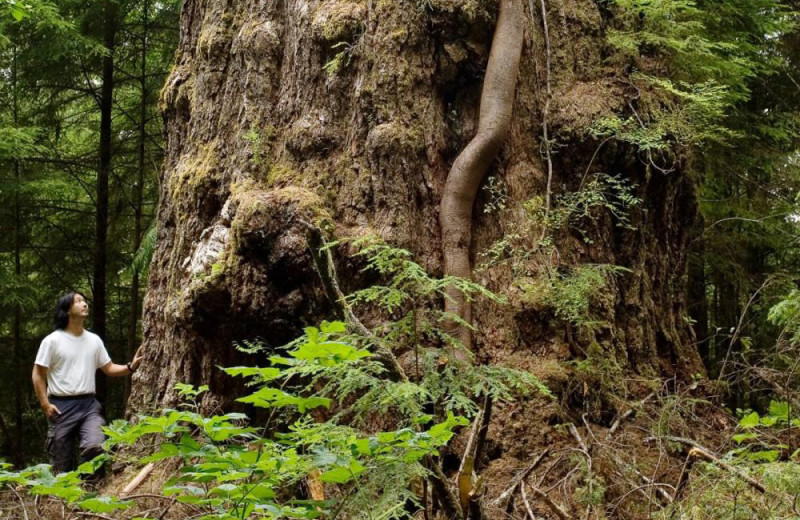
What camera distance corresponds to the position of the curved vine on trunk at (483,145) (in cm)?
516

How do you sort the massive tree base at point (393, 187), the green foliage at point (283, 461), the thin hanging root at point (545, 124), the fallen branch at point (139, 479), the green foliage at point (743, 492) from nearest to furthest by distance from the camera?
the green foliage at point (283, 461), the green foliage at point (743, 492), the massive tree base at point (393, 187), the fallen branch at point (139, 479), the thin hanging root at point (545, 124)

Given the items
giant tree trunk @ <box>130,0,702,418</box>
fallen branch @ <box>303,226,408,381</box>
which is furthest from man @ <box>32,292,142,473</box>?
fallen branch @ <box>303,226,408,381</box>

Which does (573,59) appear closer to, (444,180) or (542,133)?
(542,133)

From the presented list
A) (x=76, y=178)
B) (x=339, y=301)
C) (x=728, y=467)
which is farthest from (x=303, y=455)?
(x=76, y=178)

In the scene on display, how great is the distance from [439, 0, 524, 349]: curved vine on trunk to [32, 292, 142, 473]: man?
10.4 feet

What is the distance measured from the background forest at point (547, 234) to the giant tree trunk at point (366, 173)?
0.04m

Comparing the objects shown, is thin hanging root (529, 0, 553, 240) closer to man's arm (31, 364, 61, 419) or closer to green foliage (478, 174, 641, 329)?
green foliage (478, 174, 641, 329)

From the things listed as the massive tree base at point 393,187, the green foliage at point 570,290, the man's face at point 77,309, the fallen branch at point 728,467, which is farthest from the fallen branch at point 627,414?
the man's face at point 77,309

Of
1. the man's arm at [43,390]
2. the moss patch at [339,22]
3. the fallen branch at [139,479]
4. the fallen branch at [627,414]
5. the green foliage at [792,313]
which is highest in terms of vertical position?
the moss patch at [339,22]

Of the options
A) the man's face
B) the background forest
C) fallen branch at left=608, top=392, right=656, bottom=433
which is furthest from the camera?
the man's face

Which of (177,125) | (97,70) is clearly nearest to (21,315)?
(97,70)

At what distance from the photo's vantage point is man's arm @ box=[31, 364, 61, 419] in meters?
6.24

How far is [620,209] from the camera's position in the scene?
5898 mm

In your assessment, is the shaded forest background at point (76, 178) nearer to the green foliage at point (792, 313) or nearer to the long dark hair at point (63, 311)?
the long dark hair at point (63, 311)
